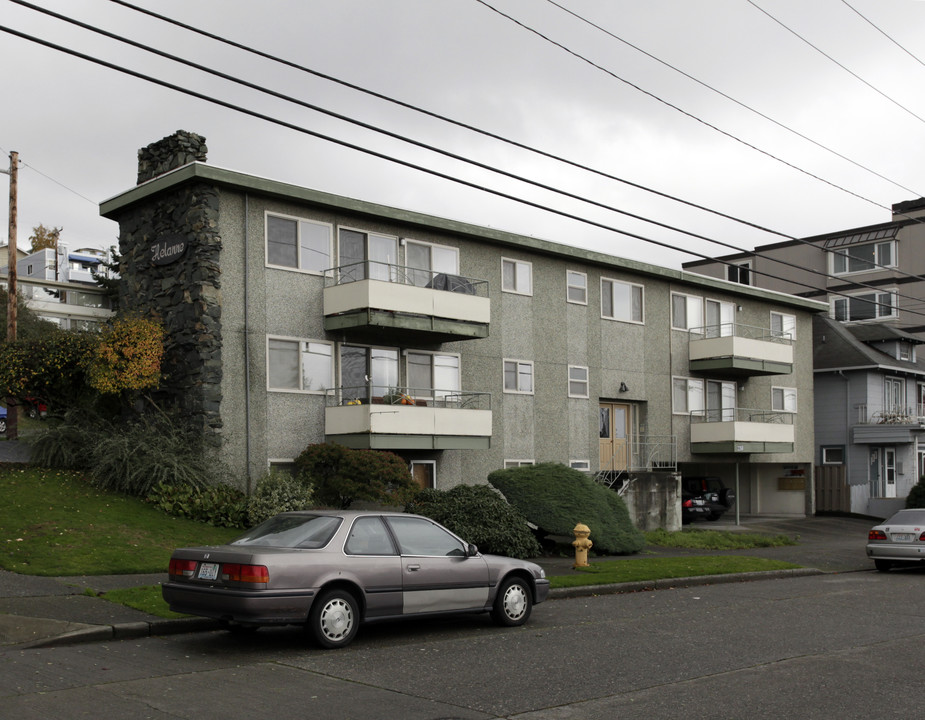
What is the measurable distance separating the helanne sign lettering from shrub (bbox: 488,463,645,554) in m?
8.35

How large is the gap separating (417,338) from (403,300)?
6.43 feet

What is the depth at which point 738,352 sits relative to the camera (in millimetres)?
32062

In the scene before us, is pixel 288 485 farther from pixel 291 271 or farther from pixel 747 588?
pixel 747 588

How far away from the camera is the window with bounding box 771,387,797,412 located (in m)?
36.0

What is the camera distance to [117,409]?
22.9 meters

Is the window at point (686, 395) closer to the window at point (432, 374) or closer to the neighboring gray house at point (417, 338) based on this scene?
the neighboring gray house at point (417, 338)

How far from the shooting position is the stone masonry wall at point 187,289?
20.8 metres

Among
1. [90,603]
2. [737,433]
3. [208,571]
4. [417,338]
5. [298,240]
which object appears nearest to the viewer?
[208,571]

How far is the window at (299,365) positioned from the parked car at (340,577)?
11.1m

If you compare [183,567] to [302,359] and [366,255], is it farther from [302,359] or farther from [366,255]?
[366,255]

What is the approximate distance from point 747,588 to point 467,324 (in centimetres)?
977

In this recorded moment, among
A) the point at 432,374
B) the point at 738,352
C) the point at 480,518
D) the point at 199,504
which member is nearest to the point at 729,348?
the point at 738,352

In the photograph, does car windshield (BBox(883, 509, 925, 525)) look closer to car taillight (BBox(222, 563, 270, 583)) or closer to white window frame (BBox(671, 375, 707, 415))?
white window frame (BBox(671, 375, 707, 415))

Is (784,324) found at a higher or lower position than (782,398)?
higher
